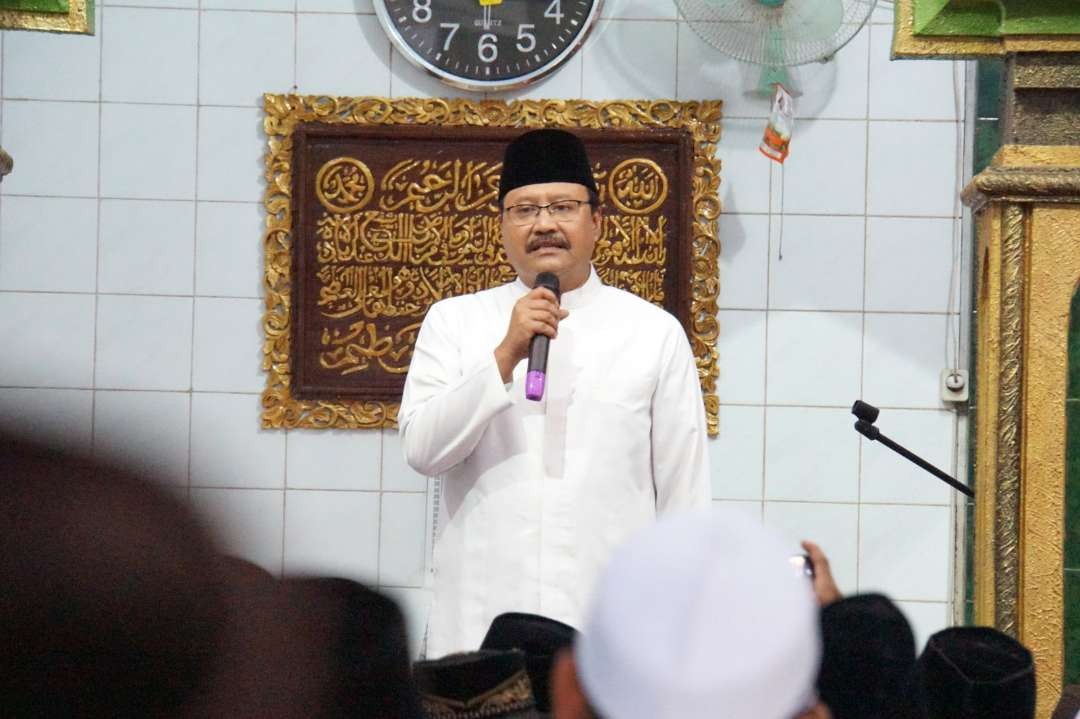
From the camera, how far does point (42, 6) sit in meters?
3.18

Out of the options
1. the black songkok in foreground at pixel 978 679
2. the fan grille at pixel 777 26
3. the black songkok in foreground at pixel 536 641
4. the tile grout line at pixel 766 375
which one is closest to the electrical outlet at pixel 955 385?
the tile grout line at pixel 766 375

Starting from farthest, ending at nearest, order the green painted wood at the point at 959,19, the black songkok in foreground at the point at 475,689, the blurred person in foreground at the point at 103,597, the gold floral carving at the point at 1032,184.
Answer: the green painted wood at the point at 959,19 < the gold floral carving at the point at 1032,184 < the black songkok in foreground at the point at 475,689 < the blurred person in foreground at the point at 103,597

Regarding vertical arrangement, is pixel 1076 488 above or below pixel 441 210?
below

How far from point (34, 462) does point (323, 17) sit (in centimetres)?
409

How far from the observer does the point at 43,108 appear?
4469mm

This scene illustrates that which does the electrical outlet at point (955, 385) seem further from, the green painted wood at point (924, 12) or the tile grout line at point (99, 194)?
the tile grout line at point (99, 194)

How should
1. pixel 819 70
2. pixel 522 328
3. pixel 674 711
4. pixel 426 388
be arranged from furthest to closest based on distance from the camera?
1. pixel 819 70
2. pixel 426 388
3. pixel 522 328
4. pixel 674 711

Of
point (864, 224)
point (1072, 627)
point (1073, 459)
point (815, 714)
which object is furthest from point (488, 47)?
A: point (815, 714)

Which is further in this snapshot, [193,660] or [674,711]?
[674,711]

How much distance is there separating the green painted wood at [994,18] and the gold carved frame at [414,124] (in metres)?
1.45

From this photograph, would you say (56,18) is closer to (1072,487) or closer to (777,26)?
(777,26)

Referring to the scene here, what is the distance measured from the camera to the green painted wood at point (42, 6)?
10.4 ft

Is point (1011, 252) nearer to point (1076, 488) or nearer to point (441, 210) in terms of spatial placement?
point (1076, 488)

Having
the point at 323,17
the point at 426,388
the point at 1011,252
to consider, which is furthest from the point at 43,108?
the point at 1011,252
